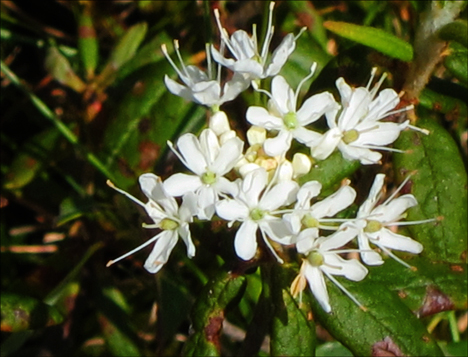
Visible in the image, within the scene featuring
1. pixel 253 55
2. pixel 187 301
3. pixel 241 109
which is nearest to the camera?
pixel 253 55

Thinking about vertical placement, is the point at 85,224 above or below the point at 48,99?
below

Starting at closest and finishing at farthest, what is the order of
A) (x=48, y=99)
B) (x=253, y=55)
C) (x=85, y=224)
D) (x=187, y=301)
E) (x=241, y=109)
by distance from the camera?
(x=253, y=55)
(x=241, y=109)
(x=187, y=301)
(x=85, y=224)
(x=48, y=99)

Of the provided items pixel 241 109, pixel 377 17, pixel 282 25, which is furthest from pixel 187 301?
pixel 377 17

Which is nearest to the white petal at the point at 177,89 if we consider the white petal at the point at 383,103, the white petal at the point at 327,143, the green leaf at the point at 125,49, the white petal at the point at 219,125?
the white petal at the point at 219,125

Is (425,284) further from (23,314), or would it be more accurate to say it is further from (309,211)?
(23,314)

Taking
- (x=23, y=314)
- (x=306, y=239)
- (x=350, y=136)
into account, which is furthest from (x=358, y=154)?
(x=23, y=314)

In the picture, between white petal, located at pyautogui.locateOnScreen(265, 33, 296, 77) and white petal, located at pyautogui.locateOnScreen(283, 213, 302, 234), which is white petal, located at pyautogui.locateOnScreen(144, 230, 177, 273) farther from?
white petal, located at pyautogui.locateOnScreen(265, 33, 296, 77)

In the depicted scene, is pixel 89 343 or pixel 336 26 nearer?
pixel 336 26

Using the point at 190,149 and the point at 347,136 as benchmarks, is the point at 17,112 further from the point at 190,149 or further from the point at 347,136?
the point at 347,136
